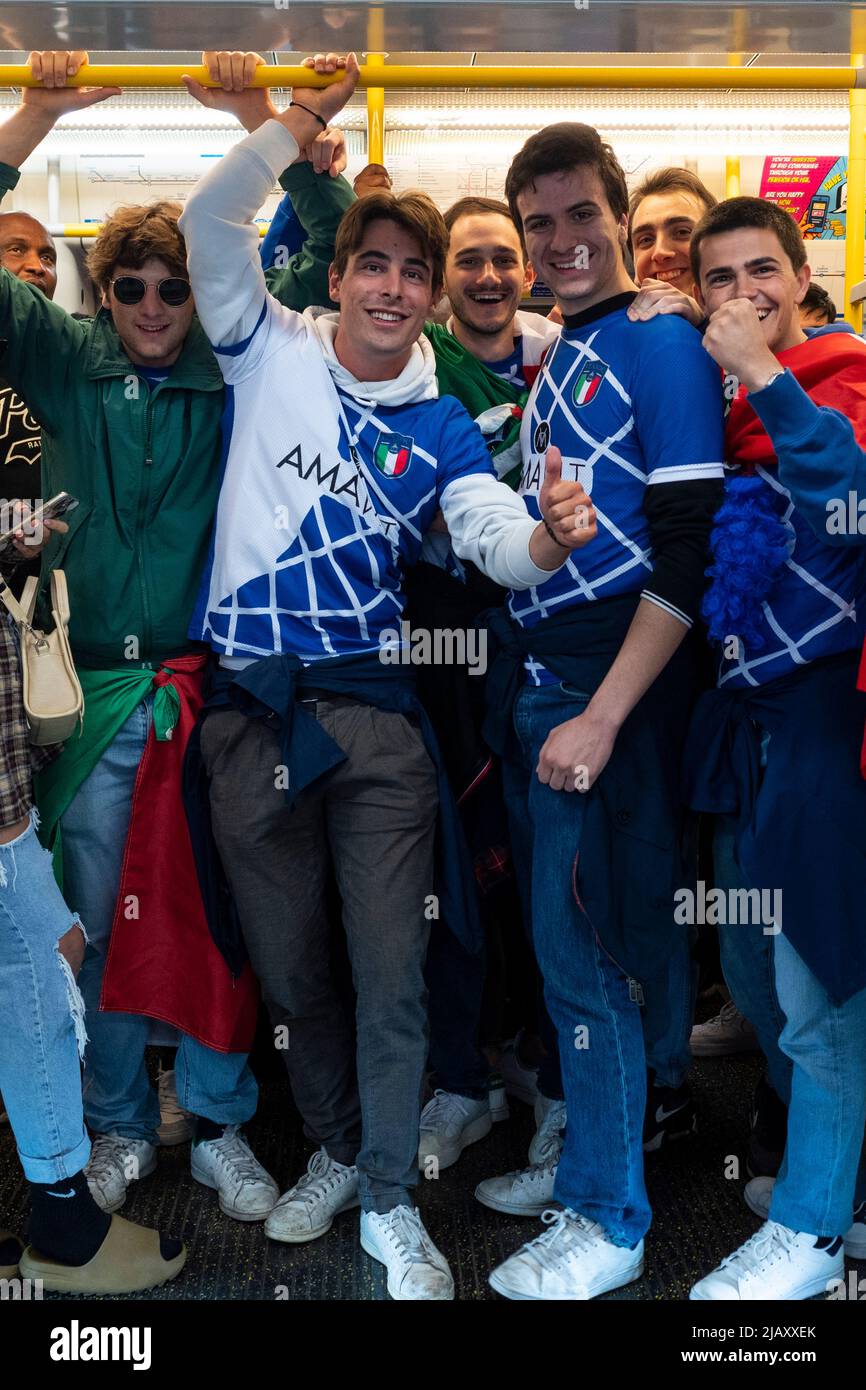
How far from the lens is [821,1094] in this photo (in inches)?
84.4

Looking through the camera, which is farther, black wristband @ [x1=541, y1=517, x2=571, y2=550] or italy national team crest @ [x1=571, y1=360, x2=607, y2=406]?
italy national team crest @ [x1=571, y1=360, x2=607, y2=406]

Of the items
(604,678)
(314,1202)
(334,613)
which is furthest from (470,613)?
(314,1202)

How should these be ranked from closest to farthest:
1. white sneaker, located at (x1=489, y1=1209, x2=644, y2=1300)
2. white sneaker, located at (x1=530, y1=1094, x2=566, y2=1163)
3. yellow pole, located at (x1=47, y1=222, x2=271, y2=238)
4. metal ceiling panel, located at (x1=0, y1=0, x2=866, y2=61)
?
metal ceiling panel, located at (x1=0, y1=0, x2=866, y2=61), white sneaker, located at (x1=489, y1=1209, x2=644, y2=1300), white sneaker, located at (x1=530, y1=1094, x2=566, y2=1163), yellow pole, located at (x1=47, y1=222, x2=271, y2=238)

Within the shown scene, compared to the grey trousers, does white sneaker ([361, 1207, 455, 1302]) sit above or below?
below

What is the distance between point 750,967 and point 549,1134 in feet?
2.03

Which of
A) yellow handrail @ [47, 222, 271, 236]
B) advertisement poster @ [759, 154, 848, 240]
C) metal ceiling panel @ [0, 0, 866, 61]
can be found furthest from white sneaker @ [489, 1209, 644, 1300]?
advertisement poster @ [759, 154, 848, 240]

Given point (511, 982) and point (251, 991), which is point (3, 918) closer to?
point (251, 991)

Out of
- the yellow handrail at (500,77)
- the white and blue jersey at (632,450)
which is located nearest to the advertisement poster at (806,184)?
the yellow handrail at (500,77)

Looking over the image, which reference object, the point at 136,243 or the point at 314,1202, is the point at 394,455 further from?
the point at 314,1202

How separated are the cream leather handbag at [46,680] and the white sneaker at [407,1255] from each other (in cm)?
106

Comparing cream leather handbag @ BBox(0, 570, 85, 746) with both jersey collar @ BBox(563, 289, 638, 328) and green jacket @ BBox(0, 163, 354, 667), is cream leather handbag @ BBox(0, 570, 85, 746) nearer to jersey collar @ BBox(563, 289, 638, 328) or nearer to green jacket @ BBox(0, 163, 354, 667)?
green jacket @ BBox(0, 163, 354, 667)

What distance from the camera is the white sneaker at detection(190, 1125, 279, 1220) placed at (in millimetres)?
2461

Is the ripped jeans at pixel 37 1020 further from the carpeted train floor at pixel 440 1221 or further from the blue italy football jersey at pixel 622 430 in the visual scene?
the blue italy football jersey at pixel 622 430

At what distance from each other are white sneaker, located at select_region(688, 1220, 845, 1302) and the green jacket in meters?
1.54
